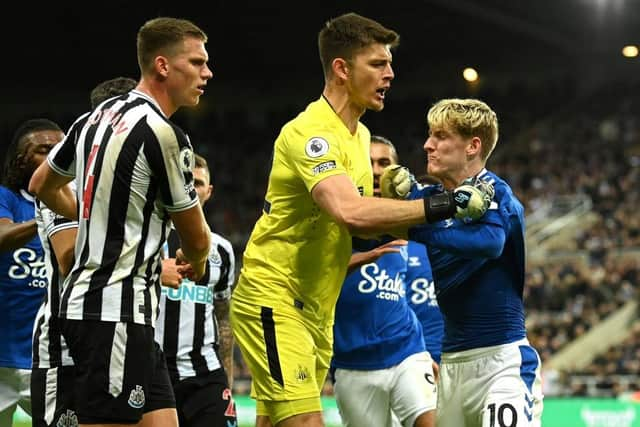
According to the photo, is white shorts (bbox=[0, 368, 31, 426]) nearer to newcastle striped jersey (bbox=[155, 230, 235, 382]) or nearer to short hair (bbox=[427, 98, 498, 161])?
newcastle striped jersey (bbox=[155, 230, 235, 382])

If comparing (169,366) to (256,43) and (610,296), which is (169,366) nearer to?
(610,296)

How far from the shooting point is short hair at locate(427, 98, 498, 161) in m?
5.49

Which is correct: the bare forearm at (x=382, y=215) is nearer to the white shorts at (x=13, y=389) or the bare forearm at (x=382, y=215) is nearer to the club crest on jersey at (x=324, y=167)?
the club crest on jersey at (x=324, y=167)

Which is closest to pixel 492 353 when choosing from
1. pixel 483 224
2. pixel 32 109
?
pixel 483 224

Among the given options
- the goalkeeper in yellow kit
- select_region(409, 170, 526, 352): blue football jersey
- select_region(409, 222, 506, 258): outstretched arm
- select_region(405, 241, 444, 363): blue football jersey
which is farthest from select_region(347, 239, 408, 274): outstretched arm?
select_region(405, 241, 444, 363): blue football jersey

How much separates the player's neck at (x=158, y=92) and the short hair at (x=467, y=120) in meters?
1.43

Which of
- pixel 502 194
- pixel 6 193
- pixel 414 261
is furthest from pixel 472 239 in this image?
pixel 414 261

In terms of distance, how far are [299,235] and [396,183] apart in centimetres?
57

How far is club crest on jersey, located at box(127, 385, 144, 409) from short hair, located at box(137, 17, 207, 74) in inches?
54.8

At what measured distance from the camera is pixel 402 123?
108 ft

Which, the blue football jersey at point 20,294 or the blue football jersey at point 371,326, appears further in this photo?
the blue football jersey at point 371,326

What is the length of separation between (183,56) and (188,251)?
0.86 m

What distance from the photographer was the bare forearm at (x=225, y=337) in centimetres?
728

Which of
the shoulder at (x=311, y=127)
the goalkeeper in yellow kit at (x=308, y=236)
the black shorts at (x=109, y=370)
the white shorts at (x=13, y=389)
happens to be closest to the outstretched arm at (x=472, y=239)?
the goalkeeper in yellow kit at (x=308, y=236)
